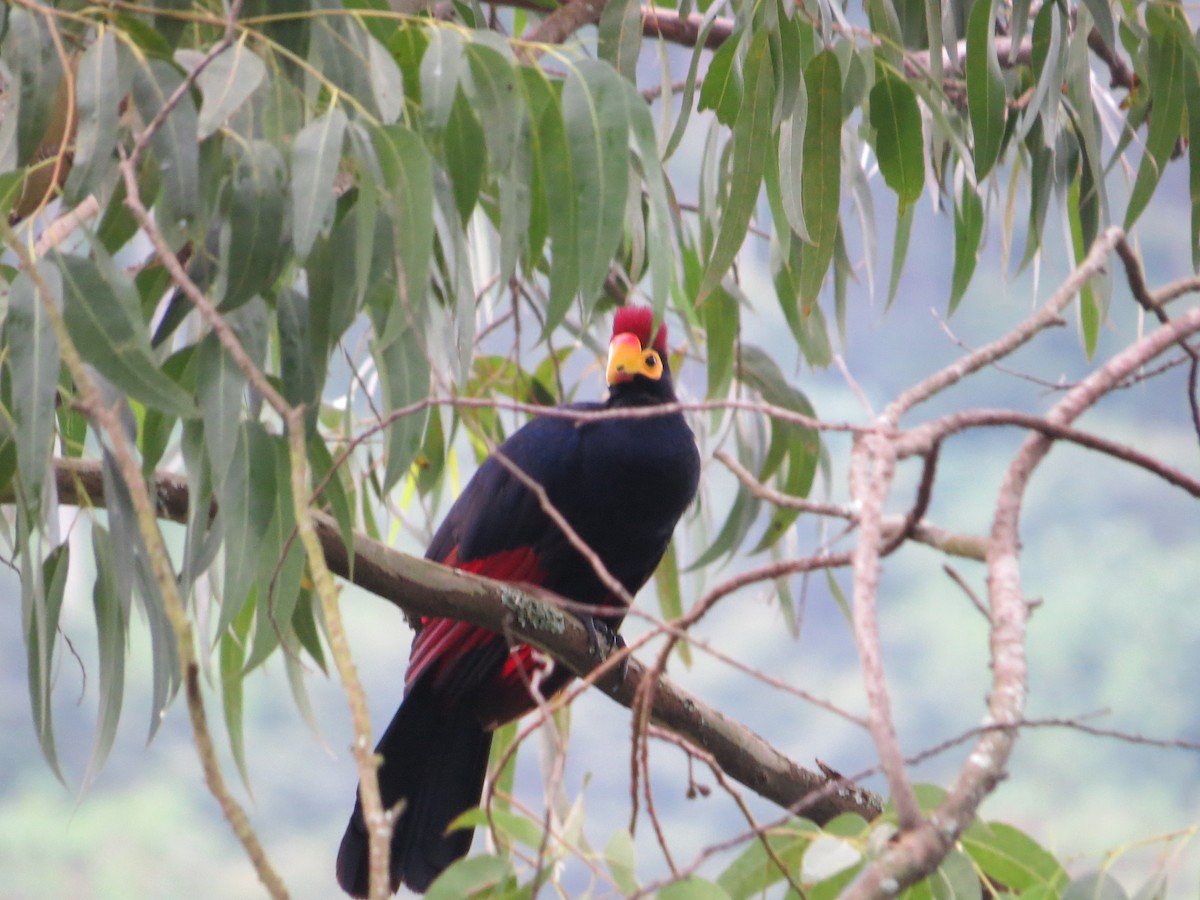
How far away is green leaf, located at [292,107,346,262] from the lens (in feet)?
3.24

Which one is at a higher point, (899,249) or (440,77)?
(440,77)

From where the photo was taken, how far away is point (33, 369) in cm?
97

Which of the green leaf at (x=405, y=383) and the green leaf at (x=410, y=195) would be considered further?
the green leaf at (x=405, y=383)

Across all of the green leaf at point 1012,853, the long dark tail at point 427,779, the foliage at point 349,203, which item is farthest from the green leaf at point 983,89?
the long dark tail at point 427,779

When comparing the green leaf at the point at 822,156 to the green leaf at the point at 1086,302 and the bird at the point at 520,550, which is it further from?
the green leaf at the point at 1086,302

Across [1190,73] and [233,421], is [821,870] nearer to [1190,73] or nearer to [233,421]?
[233,421]

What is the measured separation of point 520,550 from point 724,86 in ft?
2.35

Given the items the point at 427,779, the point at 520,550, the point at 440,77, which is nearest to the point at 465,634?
the point at 520,550

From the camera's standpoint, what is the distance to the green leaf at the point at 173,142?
1.05 meters

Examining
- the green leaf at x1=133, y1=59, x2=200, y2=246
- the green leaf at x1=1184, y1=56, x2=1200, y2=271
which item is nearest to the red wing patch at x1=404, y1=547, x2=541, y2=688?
the green leaf at x1=133, y1=59, x2=200, y2=246

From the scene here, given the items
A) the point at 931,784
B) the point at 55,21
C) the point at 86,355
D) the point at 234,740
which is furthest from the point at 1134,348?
the point at 234,740

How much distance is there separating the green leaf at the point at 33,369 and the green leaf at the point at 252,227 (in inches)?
5.4

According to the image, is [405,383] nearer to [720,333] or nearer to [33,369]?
[33,369]

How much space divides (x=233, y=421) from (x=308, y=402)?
91mm
